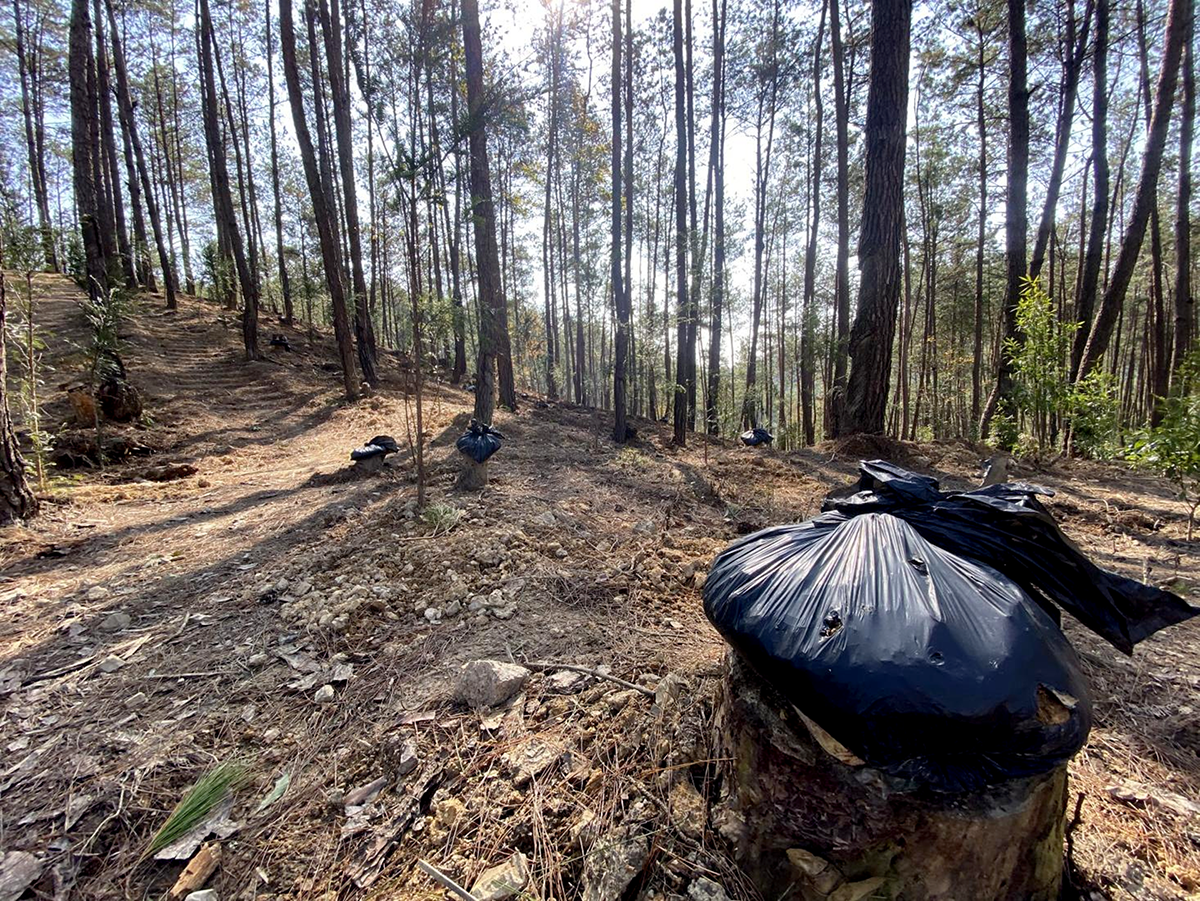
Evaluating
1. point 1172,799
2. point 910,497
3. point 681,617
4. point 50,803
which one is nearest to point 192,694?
point 50,803

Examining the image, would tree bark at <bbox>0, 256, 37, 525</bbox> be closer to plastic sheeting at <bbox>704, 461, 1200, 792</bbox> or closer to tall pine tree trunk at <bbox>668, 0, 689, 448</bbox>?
plastic sheeting at <bbox>704, 461, 1200, 792</bbox>

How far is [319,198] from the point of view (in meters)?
8.06

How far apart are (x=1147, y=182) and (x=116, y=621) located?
33.4 feet

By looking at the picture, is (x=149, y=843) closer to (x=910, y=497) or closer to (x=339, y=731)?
(x=339, y=731)

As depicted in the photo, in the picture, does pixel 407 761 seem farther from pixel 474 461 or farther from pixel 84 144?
pixel 84 144

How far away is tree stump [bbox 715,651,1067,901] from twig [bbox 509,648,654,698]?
1.93ft

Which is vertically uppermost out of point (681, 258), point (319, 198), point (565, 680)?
point (319, 198)

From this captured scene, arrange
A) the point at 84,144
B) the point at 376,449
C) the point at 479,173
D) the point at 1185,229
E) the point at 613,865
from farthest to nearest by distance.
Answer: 1. the point at 1185,229
2. the point at 84,144
3. the point at 479,173
4. the point at 376,449
5. the point at 613,865

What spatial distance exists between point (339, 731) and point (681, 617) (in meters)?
1.42

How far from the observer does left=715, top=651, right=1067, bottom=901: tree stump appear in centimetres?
94

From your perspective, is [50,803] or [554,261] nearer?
[50,803]

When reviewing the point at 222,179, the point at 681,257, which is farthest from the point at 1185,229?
the point at 222,179

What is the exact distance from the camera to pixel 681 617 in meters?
2.26

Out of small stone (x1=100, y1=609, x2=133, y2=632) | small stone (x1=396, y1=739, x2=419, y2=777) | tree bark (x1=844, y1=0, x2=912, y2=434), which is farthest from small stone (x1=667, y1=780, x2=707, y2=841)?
tree bark (x1=844, y1=0, x2=912, y2=434)
